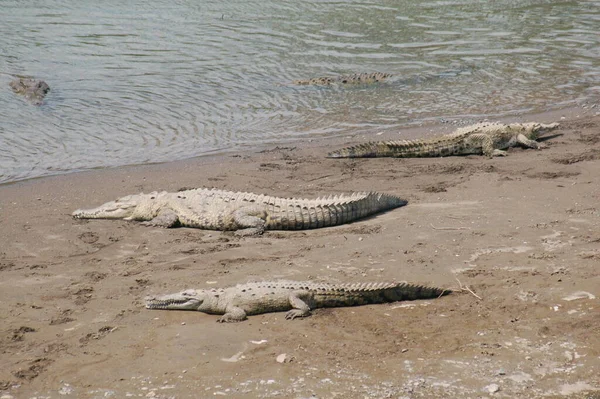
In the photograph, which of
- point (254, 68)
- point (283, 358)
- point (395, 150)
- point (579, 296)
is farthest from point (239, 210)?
point (254, 68)

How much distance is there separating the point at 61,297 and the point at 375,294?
2.33 meters

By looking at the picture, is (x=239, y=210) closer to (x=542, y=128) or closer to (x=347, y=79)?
(x=542, y=128)

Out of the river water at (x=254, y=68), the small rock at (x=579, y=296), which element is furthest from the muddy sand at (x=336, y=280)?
the river water at (x=254, y=68)

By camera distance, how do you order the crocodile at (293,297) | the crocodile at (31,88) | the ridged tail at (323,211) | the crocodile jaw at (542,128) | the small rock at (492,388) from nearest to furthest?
the small rock at (492,388) < the crocodile at (293,297) < the ridged tail at (323,211) < the crocodile jaw at (542,128) < the crocodile at (31,88)

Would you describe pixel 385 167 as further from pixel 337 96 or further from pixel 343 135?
pixel 337 96

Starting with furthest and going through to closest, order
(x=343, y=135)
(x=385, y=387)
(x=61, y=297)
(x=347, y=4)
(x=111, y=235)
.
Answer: (x=347, y=4)
(x=343, y=135)
(x=111, y=235)
(x=61, y=297)
(x=385, y=387)

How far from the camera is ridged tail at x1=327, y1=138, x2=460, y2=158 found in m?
9.80

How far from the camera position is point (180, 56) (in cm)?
1619

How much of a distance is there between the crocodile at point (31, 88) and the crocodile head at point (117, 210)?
5.30 m

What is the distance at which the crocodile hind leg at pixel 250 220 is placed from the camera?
7.44 metres

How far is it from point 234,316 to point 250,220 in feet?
7.30

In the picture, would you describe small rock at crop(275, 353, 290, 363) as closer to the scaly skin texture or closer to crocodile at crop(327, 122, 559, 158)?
crocodile at crop(327, 122, 559, 158)

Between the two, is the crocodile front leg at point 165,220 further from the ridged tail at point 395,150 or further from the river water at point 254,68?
the ridged tail at point 395,150

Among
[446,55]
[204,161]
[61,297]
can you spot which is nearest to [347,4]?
[446,55]
